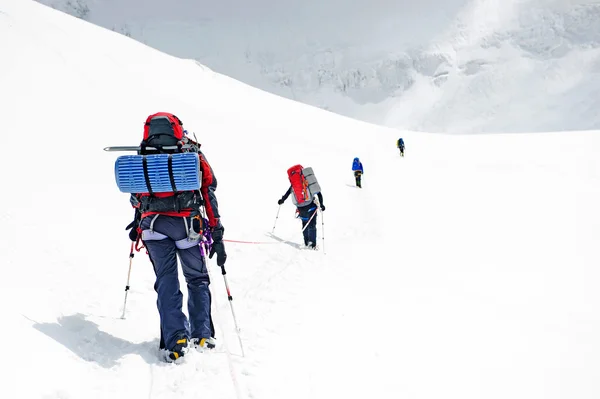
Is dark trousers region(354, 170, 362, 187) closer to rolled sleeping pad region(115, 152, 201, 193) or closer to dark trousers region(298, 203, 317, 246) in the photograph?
dark trousers region(298, 203, 317, 246)

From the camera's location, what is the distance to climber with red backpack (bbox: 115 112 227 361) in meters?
4.42

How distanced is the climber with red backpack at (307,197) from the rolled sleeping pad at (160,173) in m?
6.15

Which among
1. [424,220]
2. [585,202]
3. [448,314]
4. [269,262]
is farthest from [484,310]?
[585,202]

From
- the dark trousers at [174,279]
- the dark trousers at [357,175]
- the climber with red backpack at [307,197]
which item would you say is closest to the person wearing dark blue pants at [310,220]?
the climber with red backpack at [307,197]

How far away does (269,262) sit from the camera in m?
8.72

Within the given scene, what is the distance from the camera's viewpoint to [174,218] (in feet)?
15.3

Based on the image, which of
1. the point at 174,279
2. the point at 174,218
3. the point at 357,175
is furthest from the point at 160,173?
the point at 357,175

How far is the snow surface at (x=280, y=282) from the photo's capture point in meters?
4.21

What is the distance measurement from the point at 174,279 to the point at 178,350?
754 millimetres

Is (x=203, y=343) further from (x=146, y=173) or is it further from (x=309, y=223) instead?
(x=309, y=223)

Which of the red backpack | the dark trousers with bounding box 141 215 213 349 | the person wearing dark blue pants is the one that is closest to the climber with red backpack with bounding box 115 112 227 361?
the dark trousers with bounding box 141 215 213 349

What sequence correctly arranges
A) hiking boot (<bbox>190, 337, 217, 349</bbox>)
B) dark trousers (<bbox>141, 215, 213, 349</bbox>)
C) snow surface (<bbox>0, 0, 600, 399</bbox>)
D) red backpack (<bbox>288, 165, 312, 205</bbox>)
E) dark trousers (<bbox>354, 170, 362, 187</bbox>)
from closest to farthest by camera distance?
snow surface (<bbox>0, 0, 600, 399</bbox>) → dark trousers (<bbox>141, 215, 213, 349</bbox>) → hiking boot (<bbox>190, 337, 217, 349</bbox>) → red backpack (<bbox>288, 165, 312, 205</bbox>) → dark trousers (<bbox>354, 170, 362, 187</bbox>)

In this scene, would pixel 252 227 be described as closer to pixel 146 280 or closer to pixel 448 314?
pixel 146 280

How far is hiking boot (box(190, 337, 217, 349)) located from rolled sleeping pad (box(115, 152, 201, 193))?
171 centimetres
